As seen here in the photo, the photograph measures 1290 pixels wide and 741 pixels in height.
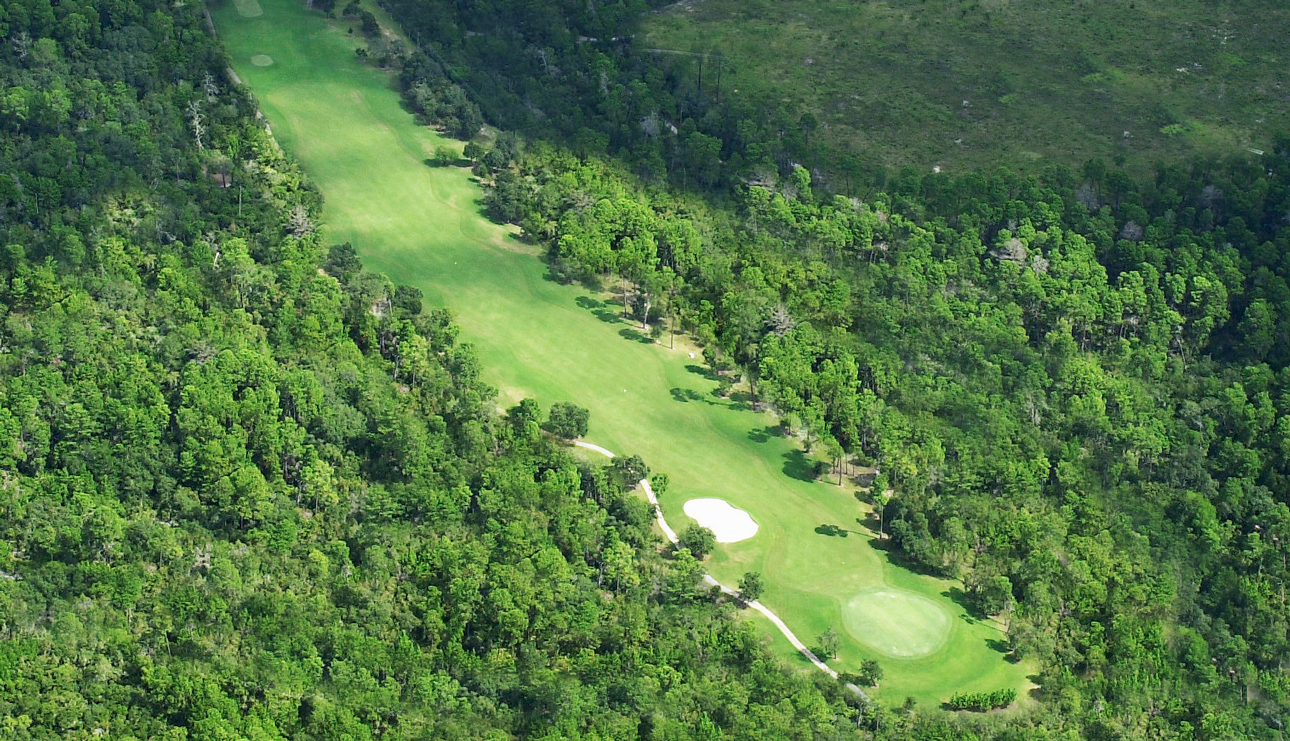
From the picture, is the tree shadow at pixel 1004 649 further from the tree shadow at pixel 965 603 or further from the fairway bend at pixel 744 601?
the fairway bend at pixel 744 601

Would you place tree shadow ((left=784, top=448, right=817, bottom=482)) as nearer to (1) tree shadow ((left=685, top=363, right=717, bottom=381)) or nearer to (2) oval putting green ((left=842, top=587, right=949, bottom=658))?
(1) tree shadow ((left=685, top=363, right=717, bottom=381))

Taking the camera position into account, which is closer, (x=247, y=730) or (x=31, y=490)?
(x=247, y=730)

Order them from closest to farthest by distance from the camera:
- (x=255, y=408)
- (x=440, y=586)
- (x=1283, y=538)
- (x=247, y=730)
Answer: (x=247, y=730)
(x=440, y=586)
(x=255, y=408)
(x=1283, y=538)

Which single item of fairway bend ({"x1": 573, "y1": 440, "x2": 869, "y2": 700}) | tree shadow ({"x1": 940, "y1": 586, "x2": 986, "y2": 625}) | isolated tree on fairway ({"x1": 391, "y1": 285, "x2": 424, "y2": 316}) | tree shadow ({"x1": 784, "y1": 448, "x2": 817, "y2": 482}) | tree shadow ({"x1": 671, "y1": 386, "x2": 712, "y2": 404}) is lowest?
fairway bend ({"x1": 573, "y1": 440, "x2": 869, "y2": 700})

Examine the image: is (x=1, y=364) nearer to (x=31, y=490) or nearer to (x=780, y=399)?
(x=31, y=490)

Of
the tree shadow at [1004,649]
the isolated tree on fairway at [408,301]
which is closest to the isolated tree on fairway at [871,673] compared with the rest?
the tree shadow at [1004,649]

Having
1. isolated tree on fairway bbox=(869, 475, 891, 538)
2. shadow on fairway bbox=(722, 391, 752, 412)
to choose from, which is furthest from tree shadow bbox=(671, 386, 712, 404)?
isolated tree on fairway bbox=(869, 475, 891, 538)

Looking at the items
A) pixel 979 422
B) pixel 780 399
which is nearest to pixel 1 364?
pixel 780 399
